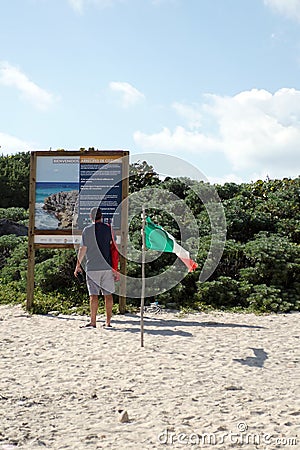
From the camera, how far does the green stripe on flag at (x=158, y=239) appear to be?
8.07m

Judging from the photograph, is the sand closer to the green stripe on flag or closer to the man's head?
the green stripe on flag

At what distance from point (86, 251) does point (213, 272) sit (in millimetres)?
3381

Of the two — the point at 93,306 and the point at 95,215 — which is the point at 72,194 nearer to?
the point at 95,215

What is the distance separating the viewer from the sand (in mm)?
4465

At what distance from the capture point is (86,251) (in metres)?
8.99

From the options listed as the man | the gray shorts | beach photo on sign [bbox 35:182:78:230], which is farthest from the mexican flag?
beach photo on sign [bbox 35:182:78:230]

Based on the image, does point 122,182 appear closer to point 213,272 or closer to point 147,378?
point 213,272

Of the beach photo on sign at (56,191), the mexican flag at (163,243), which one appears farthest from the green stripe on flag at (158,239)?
the beach photo on sign at (56,191)

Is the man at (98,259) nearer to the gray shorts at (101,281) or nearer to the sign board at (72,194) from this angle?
the gray shorts at (101,281)

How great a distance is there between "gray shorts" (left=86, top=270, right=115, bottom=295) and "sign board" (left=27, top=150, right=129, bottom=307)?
1254 millimetres

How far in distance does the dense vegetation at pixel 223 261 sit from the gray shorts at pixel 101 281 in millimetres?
1640

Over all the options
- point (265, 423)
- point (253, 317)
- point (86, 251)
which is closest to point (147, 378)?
point (265, 423)

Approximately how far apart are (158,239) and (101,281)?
4.55 feet

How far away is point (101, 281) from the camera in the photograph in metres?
9.02
